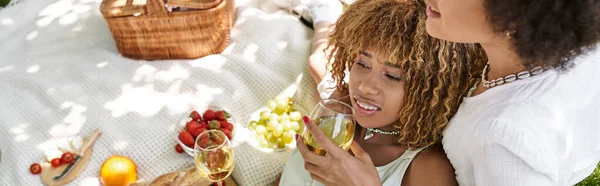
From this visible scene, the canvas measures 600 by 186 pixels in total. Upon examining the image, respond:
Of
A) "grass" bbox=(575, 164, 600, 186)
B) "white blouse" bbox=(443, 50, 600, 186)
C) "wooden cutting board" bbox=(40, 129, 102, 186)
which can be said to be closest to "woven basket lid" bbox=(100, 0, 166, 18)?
"wooden cutting board" bbox=(40, 129, 102, 186)

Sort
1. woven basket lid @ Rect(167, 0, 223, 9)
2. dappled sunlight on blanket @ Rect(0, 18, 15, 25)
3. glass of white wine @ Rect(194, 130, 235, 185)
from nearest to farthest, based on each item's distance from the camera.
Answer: glass of white wine @ Rect(194, 130, 235, 185)
woven basket lid @ Rect(167, 0, 223, 9)
dappled sunlight on blanket @ Rect(0, 18, 15, 25)

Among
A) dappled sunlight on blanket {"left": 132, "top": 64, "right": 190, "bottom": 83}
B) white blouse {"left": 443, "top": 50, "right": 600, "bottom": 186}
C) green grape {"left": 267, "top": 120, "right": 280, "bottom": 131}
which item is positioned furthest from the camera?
dappled sunlight on blanket {"left": 132, "top": 64, "right": 190, "bottom": 83}

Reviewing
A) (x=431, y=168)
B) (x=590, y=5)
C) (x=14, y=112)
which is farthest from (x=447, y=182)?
(x=14, y=112)

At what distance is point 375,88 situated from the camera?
56.3 inches

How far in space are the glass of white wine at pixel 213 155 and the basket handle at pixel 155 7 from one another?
912mm

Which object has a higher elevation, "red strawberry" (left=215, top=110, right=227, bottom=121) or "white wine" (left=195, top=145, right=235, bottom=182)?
"white wine" (left=195, top=145, right=235, bottom=182)

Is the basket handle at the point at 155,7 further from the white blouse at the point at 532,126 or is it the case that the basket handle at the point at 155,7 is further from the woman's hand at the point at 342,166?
the white blouse at the point at 532,126

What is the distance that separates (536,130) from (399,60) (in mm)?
398

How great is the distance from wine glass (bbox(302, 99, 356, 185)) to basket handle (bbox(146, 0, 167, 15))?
4.21 feet

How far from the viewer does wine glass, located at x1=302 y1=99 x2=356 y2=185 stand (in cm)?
131

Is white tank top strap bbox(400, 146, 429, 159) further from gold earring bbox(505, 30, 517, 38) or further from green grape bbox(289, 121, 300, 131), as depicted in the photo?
green grape bbox(289, 121, 300, 131)

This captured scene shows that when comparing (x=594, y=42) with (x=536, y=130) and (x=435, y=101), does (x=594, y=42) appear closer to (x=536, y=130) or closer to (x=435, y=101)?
(x=536, y=130)

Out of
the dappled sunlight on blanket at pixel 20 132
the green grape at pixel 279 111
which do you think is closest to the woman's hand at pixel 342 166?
the green grape at pixel 279 111

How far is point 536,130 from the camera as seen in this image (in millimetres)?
1069
